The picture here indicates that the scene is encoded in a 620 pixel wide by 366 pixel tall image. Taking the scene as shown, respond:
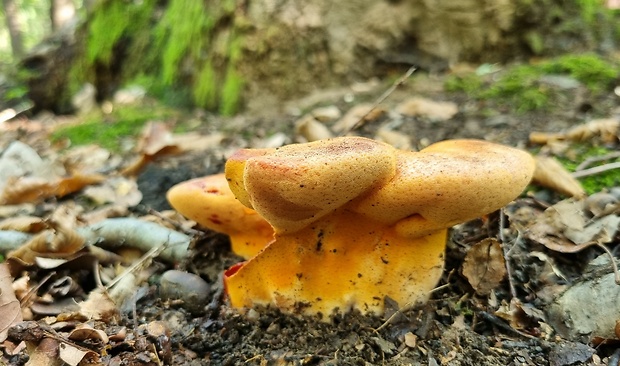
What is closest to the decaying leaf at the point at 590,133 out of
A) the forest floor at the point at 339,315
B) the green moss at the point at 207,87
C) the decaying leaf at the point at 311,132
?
the forest floor at the point at 339,315

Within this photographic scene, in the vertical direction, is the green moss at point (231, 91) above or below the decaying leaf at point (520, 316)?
below

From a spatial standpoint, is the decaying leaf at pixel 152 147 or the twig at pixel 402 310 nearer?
the twig at pixel 402 310

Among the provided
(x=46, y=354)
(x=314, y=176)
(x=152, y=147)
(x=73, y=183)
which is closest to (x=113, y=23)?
(x=152, y=147)

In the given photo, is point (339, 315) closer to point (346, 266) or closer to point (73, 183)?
point (346, 266)

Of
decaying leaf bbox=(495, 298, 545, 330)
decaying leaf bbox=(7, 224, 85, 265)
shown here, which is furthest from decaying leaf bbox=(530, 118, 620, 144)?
decaying leaf bbox=(7, 224, 85, 265)

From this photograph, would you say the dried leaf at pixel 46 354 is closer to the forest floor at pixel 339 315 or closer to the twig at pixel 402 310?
the forest floor at pixel 339 315

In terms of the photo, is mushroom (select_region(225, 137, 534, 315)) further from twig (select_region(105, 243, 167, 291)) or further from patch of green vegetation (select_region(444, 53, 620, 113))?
patch of green vegetation (select_region(444, 53, 620, 113))
